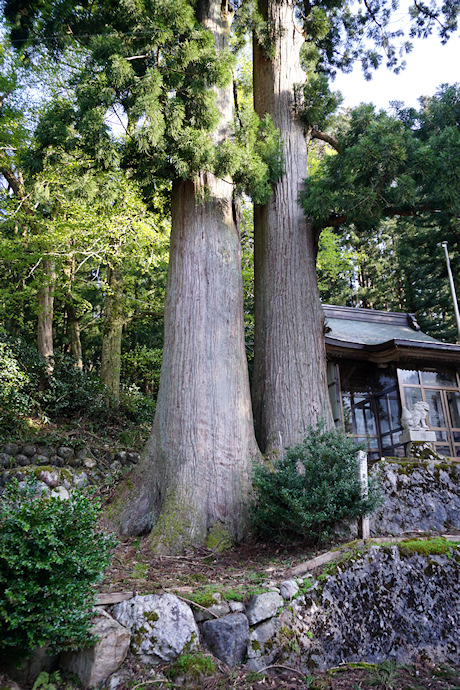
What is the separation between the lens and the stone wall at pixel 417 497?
16.3ft

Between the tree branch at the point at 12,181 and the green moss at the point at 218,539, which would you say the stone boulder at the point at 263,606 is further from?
the tree branch at the point at 12,181

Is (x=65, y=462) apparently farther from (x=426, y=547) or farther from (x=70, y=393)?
(x=426, y=547)

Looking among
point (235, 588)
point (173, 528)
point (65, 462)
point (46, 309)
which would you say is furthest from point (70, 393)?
point (235, 588)

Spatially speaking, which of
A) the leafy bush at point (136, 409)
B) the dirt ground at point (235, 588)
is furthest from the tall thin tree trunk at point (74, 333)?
the dirt ground at point (235, 588)

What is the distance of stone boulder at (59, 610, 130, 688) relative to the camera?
8.35ft

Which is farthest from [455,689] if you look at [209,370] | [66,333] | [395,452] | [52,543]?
[66,333]

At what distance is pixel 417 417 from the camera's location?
1021 cm

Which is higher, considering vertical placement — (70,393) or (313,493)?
(70,393)

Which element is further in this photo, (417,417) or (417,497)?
(417,417)

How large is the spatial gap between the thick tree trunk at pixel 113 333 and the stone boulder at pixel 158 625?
8.29 m

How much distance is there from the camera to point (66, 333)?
18281mm

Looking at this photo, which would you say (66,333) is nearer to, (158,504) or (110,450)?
(110,450)

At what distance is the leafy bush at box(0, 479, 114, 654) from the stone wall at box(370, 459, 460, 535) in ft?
10.4

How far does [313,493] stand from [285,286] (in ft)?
10.4
